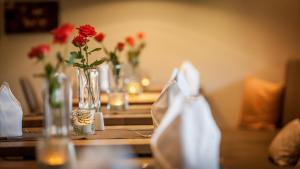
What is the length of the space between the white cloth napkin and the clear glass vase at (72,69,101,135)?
25 cm

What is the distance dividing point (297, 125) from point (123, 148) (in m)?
1.40

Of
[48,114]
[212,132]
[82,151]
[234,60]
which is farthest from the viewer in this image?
[234,60]

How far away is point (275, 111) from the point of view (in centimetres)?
415

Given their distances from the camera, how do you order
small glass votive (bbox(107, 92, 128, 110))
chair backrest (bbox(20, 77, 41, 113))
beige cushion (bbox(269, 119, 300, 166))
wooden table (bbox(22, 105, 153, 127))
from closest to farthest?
wooden table (bbox(22, 105, 153, 127)), beige cushion (bbox(269, 119, 300, 166)), small glass votive (bbox(107, 92, 128, 110)), chair backrest (bbox(20, 77, 41, 113))

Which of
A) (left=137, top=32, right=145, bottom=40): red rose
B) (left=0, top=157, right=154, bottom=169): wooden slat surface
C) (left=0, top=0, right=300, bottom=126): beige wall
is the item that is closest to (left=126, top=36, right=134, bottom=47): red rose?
(left=137, top=32, right=145, bottom=40): red rose

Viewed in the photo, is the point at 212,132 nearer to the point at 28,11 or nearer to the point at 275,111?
the point at 275,111

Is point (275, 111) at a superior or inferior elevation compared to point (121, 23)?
inferior

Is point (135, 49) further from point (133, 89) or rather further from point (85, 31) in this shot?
point (85, 31)

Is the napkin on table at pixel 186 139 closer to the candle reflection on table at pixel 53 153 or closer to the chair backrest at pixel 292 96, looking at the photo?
the candle reflection on table at pixel 53 153

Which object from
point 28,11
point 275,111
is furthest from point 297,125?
point 28,11

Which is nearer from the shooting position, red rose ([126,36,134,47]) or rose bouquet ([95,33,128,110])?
rose bouquet ([95,33,128,110])

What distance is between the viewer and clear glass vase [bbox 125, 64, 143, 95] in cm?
370

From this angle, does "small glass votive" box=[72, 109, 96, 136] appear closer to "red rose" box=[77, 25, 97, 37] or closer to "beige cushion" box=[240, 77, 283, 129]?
"red rose" box=[77, 25, 97, 37]

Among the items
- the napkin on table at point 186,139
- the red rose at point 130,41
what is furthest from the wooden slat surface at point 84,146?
the red rose at point 130,41
